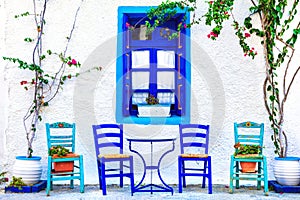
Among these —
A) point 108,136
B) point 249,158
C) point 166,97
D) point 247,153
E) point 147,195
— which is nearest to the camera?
point 147,195

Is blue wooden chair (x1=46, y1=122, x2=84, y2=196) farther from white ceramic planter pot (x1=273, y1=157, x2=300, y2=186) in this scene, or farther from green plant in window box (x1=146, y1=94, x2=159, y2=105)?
white ceramic planter pot (x1=273, y1=157, x2=300, y2=186)

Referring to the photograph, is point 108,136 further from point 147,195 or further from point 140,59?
point 140,59

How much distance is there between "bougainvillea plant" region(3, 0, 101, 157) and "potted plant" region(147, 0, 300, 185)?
1297 millimetres

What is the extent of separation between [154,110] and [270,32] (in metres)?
1.79

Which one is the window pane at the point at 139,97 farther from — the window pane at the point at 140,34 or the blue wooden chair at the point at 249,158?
the blue wooden chair at the point at 249,158

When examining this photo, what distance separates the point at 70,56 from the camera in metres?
6.52

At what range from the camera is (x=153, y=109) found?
21.4 ft

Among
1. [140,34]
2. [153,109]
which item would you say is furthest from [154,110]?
[140,34]

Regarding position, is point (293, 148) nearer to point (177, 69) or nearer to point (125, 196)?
point (177, 69)

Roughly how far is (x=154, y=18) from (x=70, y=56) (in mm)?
1250

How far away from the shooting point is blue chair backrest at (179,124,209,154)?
20.6 ft

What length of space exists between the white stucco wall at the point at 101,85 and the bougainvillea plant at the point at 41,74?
69 mm

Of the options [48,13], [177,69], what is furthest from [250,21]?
[48,13]

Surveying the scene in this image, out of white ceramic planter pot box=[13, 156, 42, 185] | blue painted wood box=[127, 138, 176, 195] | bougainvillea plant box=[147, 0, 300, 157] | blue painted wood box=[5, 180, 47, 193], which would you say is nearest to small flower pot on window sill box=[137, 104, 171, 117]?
blue painted wood box=[127, 138, 176, 195]
